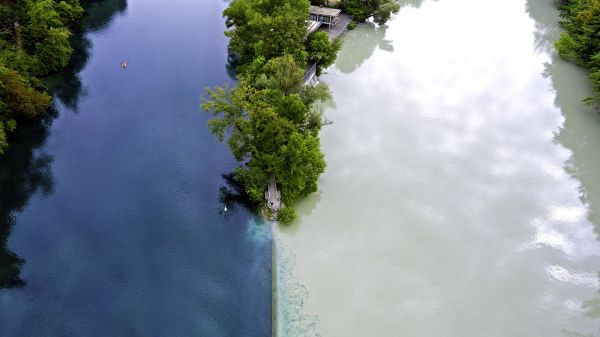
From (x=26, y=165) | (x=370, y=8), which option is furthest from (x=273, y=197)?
(x=370, y=8)

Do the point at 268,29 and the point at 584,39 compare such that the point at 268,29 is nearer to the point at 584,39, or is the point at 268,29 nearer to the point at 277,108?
the point at 277,108

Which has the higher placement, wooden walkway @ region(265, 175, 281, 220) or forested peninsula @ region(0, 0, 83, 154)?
forested peninsula @ region(0, 0, 83, 154)

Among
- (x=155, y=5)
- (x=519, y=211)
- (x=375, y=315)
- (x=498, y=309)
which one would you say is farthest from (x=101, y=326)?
(x=155, y=5)

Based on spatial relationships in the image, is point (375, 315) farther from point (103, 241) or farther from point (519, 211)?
point (103, 241)

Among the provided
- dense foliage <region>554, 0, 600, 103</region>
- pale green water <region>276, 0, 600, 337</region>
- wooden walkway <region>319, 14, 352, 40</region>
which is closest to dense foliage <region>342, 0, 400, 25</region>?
wooden walkway <region>319, 14, 352, 40</region>

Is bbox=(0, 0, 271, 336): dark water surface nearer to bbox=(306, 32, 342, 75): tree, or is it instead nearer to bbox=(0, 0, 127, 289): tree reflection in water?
bbox=(0, 0, 127, 289): tree reflection in water
